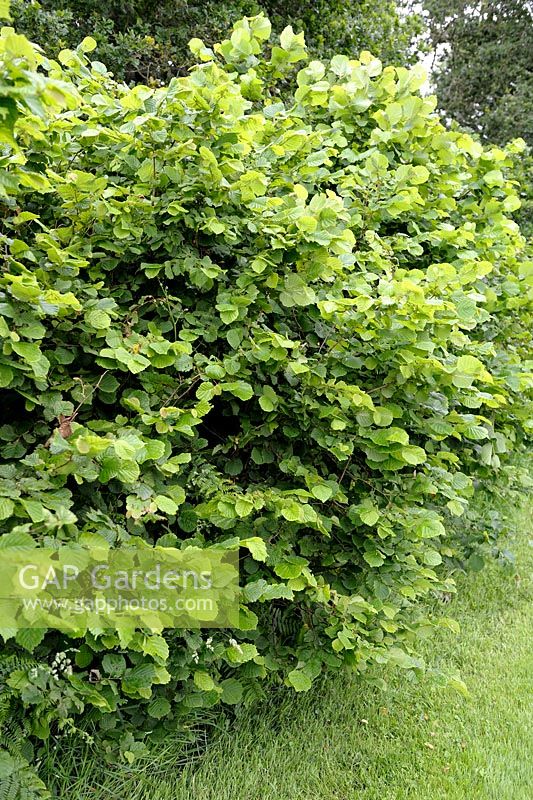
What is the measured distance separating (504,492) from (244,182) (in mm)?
2426

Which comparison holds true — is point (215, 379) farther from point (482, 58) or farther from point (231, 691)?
point (482, 58)

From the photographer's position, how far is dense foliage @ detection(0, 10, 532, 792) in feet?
6.22

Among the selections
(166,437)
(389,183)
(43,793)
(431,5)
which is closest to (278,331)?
(166,437)

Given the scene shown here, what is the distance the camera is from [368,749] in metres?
2.59

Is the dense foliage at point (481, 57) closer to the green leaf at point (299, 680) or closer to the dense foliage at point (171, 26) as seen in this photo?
the dense foliage at point (171, 26)

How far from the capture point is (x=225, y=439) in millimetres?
2643

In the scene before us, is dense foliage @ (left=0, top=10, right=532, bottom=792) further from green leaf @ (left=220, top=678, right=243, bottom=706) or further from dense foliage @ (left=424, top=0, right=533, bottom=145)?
dense foliage @ (left=424, top=0, right=533, bottom=145)

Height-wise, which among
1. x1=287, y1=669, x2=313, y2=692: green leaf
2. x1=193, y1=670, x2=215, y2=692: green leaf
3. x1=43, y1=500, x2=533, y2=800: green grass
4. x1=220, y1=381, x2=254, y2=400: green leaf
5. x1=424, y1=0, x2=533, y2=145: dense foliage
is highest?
x1=424, y1=0, x2=533, y2=145: dense foliage

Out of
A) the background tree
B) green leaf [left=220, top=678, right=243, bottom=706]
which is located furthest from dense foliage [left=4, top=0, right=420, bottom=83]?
the background tree

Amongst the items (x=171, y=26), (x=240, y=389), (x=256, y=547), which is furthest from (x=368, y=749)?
(x=171, y=26)

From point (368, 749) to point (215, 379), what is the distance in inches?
61.2

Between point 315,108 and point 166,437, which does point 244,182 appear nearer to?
point 166,437

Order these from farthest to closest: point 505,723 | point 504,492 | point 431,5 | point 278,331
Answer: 1. point 431,5
2. point 504,492
3. point 505,723
4. point 278,331

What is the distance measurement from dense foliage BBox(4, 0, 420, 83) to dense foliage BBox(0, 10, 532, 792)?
2.58 metres
